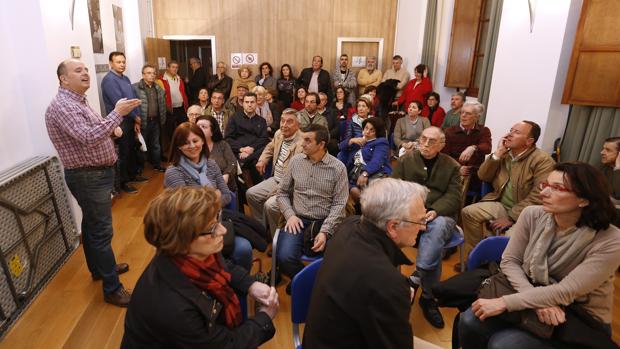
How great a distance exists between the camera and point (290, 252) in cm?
Answer: 227

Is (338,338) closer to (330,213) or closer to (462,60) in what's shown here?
(330,213)

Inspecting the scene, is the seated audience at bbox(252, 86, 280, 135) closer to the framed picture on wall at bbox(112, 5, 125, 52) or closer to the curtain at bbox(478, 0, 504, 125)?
the framed picture on wall at bbox(112, 5, 125, 52)

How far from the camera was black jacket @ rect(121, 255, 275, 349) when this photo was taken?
1096 mm

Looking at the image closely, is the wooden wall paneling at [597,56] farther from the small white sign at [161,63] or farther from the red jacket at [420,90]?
the small white sign at [161,63]

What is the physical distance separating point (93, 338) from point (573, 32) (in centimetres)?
439

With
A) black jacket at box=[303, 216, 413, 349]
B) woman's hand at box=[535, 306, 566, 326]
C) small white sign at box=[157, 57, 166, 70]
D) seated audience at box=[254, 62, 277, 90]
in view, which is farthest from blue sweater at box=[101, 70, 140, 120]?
woman's hand at box=[535, 306, 566, 326]

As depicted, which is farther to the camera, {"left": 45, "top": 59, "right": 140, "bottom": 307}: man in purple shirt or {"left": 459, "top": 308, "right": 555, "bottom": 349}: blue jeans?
{"left": 45, "top": 59, "right": 140, "bottom": 307}: man in purple shirt

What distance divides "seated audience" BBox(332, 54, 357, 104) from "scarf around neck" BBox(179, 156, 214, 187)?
188 inches

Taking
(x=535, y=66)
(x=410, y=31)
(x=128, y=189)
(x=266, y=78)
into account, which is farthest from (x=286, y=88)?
(x=535, y=66)

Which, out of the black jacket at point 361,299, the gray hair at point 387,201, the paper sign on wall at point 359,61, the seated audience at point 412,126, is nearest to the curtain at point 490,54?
the seated audience at point 412,126

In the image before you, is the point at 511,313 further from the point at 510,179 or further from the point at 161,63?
the point at 161,63

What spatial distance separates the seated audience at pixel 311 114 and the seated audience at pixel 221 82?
8.36 feet

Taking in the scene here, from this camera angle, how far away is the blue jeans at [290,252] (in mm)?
2270

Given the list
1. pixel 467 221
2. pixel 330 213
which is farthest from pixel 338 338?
pixel 467 221
